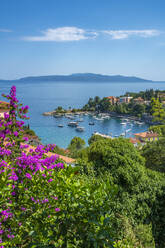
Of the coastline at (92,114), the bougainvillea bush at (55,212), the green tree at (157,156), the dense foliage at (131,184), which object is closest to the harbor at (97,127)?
the coastline at (92,114)

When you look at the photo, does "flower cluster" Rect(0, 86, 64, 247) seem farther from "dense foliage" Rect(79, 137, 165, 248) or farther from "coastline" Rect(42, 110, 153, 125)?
"coastline" Rect(42, 110, 153, 125)

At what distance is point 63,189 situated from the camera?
225 cm

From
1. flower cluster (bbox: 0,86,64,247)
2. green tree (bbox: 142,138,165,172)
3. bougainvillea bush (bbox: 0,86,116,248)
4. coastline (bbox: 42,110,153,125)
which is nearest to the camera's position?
bougainvillea bush (bbox: 0,86,116,248)

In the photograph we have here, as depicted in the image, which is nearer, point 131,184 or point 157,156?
point 131,184

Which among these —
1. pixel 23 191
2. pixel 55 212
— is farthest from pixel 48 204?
pixel 23 191

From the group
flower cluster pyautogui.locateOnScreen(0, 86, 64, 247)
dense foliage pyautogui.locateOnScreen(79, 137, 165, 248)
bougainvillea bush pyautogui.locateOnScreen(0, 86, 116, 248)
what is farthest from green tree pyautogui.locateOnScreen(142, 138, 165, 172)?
bougainvillea bush pyautogui.locateOnScreen(0, 86, 116, 248)

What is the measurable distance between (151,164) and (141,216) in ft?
13.2

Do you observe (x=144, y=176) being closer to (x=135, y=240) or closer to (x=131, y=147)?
(x=131, y=147)

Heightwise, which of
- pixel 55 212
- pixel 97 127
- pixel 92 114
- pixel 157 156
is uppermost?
pixel 55 212

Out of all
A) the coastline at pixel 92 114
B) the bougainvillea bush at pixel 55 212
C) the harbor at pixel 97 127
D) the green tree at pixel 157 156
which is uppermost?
the bougainvillea bush at pixel 55 212

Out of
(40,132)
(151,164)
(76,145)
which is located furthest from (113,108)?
(151,164)

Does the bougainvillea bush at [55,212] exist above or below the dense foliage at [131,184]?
above

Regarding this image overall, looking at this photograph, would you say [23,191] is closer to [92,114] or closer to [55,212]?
[55,212]

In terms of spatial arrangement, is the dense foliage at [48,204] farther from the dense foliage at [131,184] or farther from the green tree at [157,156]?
the green tree at [157,156]
